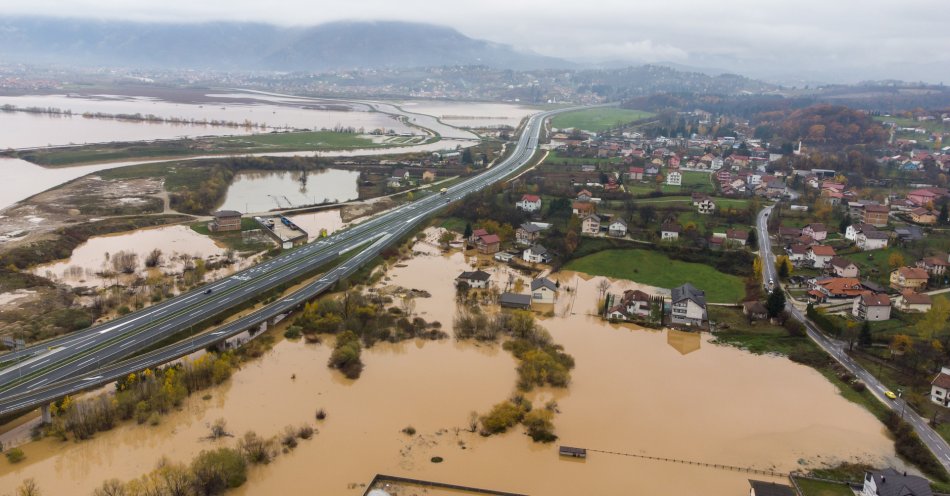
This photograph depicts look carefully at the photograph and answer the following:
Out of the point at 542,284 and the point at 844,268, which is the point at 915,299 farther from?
the point at 542,284

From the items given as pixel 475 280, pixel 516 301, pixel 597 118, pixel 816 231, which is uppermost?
pixel 597 118

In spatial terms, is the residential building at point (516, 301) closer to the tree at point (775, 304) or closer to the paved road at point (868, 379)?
the tree at point (775, 304)

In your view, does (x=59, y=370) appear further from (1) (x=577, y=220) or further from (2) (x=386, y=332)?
(1) (x=577, y=220)

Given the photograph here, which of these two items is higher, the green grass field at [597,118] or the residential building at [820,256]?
the green grass field at [597,118]

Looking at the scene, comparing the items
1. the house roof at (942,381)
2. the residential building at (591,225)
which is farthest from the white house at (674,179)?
the house roof at (942,381)

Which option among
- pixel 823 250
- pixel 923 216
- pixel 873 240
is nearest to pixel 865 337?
pixel 823 250
